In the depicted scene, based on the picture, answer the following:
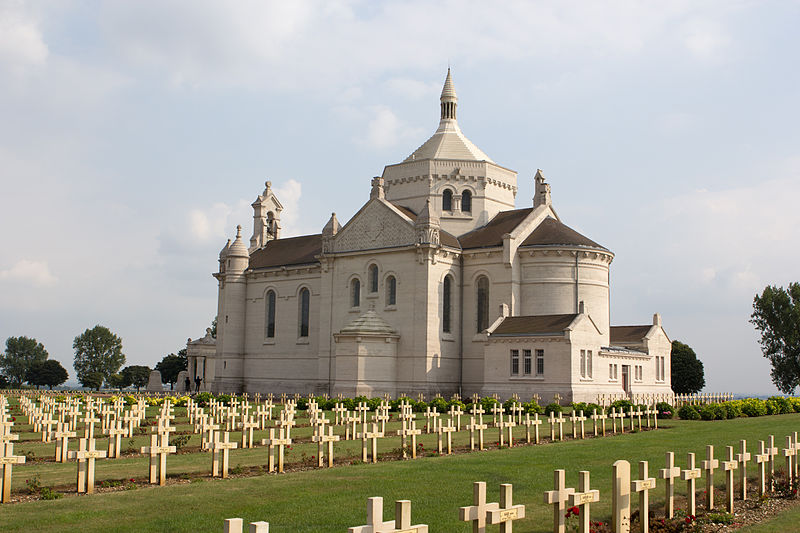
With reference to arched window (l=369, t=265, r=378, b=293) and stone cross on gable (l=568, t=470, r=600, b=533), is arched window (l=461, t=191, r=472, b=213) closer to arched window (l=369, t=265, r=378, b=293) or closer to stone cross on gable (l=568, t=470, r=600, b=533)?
arched window (l=369, t=265, r=378, b=293)

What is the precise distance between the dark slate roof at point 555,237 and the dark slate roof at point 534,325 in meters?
6.54

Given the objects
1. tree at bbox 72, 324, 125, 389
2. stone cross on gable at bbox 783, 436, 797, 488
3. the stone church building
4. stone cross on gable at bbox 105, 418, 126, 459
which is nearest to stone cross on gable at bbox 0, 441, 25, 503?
stone cross on gable at bbox 105, 418, 126, 459

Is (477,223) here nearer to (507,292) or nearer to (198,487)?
(507,292)

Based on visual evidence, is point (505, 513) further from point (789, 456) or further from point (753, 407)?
point (753, 407)

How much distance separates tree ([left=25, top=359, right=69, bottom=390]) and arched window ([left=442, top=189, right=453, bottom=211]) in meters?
71.7

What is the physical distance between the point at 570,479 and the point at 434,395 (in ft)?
132

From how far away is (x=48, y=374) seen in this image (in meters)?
110

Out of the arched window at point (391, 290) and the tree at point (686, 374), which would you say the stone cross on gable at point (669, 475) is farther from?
the tree at point (686, 374)

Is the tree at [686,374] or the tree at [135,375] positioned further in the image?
the tree at [135,375]

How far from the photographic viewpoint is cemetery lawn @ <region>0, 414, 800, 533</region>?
13078 mm

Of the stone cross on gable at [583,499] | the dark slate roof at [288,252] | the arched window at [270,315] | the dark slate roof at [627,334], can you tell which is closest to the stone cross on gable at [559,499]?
the stone cross on gable at [583,499]

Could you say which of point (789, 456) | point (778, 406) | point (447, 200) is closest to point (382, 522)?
point (789, 456)

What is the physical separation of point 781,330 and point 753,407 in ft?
123

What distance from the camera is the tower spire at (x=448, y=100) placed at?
237ft
